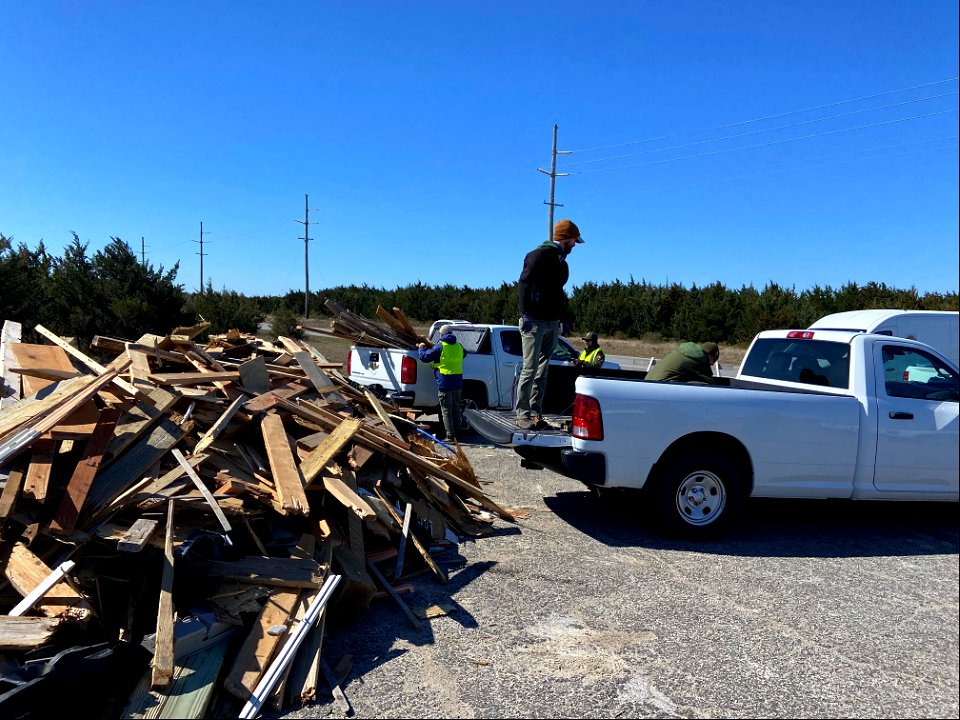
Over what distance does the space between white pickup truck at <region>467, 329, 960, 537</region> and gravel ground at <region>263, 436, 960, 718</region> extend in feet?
1.55

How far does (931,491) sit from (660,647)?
12.5 ft

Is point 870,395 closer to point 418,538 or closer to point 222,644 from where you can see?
point 418,538

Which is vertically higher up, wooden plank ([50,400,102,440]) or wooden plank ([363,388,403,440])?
wooden plank ([50,400,102,440])

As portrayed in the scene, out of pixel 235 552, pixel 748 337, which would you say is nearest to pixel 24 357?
pixel 235 552

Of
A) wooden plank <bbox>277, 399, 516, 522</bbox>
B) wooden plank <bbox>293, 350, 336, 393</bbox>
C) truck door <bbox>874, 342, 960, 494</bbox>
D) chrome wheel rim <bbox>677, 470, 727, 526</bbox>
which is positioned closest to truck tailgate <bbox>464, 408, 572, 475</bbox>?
wooden plank <bbox>277, 399, 516, 522</bbox>

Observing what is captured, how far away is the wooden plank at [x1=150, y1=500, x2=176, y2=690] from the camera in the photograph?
10.3ft

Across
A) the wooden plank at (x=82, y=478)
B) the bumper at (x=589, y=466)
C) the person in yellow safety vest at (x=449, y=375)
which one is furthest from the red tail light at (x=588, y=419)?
the person in yellow safety vest at (x=449, y=375)

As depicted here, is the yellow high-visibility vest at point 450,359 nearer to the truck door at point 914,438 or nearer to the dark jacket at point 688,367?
the dark jacket at point 688,367

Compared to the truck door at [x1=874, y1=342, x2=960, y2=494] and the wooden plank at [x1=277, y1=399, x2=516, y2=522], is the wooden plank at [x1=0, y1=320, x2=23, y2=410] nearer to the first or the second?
the wooden plank at [x1=277, y1=399, x2=516, y2=522]

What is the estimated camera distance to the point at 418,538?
543 cm

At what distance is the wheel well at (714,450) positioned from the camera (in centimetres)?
580

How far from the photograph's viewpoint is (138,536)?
12.5 feet

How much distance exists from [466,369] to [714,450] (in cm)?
556

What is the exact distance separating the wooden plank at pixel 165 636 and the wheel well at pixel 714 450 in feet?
12.8
